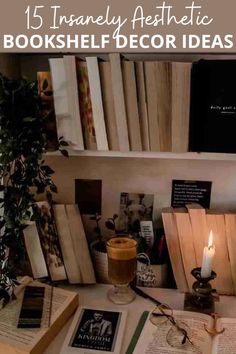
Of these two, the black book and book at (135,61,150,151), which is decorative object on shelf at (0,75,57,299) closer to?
book at (135,61,150,151)

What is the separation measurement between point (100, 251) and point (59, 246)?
0.13 meters

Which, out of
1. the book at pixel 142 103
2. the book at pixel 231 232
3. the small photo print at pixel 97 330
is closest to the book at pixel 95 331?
the small photo print at pixel 97 330

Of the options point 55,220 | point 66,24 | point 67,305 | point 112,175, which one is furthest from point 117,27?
point 67,305

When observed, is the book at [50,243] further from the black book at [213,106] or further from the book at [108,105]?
the black book at [213,106]

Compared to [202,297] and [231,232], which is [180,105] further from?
[202,297]

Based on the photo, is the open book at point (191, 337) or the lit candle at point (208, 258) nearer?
the open book at point (191, 337)

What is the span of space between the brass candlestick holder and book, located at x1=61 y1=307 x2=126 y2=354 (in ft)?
0.63

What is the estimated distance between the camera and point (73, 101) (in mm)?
1063

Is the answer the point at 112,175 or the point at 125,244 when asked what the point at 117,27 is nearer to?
the point at 112,175

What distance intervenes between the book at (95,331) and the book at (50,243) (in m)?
0.16

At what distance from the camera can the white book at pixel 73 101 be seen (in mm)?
1043

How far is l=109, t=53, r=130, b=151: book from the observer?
102 centimetres

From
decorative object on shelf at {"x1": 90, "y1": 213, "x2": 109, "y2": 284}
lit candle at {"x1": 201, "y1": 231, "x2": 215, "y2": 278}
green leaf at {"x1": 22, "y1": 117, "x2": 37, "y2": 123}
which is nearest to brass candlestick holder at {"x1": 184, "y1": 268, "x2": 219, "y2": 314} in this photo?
lit candle at {"x1": 201, "y1": 231, "x2": 215, "y2": 278}

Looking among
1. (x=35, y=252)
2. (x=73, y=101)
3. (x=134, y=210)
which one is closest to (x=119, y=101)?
(x=73, y=101)
